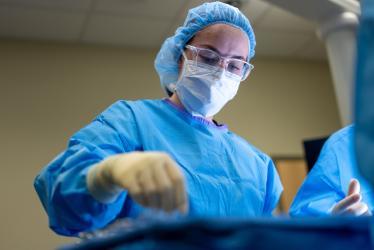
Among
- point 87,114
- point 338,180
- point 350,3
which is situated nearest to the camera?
point 338,180

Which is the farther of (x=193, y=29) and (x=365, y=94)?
(x=193, y=29)

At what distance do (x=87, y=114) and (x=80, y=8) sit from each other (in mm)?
722

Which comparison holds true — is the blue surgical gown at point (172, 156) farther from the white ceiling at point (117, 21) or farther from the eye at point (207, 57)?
the white ceiling at point (117, 21)

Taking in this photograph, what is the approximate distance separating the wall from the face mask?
5.89 ft

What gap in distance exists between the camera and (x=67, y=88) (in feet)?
10.3

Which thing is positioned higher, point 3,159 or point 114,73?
point 114,73

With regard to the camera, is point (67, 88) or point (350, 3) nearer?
point (350, 3)

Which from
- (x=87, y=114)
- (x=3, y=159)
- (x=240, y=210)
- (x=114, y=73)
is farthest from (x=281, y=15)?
(x=240, y=210)

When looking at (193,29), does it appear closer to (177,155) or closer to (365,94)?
(177,155)

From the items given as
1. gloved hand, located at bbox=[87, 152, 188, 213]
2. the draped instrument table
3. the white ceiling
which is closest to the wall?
the white ceiling

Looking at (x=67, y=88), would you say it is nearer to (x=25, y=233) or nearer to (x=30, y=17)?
(x=30, y=17)

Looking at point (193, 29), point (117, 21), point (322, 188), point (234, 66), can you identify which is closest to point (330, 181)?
point (322, 188)

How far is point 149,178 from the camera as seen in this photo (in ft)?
1.85

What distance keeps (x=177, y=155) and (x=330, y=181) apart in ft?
1.38
